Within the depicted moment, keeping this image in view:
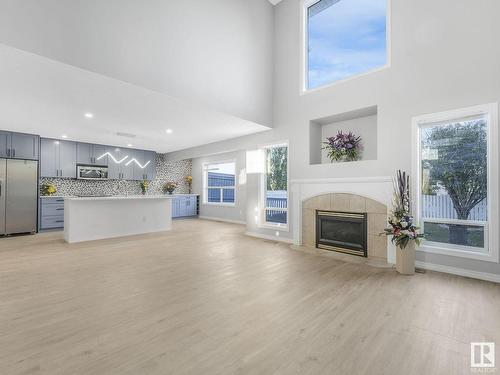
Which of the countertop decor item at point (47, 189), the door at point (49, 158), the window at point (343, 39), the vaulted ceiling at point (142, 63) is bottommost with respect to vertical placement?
the countertop decor item at point (47, 189)

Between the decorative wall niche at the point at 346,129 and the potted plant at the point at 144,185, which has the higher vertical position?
the decorative wall niche at the point at 346,129

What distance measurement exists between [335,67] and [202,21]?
2.58m

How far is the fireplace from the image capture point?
165 inches

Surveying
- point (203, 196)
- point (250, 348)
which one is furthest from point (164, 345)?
point (203, 196)

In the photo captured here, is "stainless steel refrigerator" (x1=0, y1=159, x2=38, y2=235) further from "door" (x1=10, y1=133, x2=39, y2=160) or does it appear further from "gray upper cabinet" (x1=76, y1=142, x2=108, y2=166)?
"gray upper cabinet" (x1=76, y1=142, x2=108, y2=166)

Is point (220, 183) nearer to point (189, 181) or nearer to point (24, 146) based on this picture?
point (189, 181)

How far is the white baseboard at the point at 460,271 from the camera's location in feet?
9.89

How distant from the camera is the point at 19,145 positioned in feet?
19.0

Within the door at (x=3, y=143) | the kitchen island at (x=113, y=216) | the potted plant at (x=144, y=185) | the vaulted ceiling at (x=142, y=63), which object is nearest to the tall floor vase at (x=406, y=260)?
the vaulted ceiling at (x=142, y=63)

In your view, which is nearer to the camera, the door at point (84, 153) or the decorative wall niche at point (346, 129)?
the decorative wall niche at point (346, 129)

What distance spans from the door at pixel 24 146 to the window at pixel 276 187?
568cm

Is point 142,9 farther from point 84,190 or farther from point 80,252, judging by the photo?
point 84,190

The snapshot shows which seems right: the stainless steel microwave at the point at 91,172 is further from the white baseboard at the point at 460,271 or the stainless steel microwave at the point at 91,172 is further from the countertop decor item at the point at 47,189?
the white baseboard at the point at 460,271

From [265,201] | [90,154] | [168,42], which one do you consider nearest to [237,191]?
[265,201]
